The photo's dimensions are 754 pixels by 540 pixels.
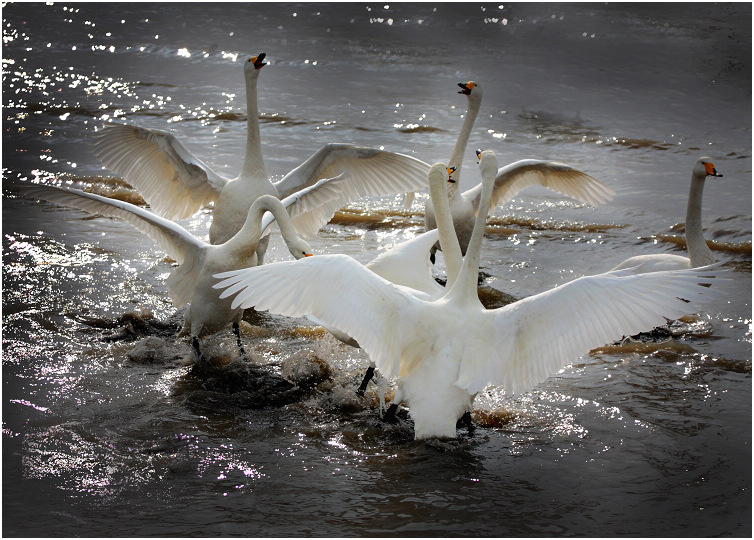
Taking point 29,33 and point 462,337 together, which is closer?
point 462,337

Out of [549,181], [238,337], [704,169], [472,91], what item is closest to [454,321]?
[238,337]

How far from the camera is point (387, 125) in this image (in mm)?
14281

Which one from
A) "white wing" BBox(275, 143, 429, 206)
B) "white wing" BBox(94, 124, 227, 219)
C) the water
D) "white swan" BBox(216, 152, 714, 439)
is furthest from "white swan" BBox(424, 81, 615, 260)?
"white swan" BBox(216, 152, 714, 439)

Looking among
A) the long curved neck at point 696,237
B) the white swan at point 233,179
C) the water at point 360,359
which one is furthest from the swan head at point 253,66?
the long curved neck at point 696,237

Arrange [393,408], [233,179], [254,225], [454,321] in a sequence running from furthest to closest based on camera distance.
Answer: [233,179], [254,225], [393,408], [454,321]

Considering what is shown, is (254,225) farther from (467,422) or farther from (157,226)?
(467,422)

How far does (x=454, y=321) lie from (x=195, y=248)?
222cm

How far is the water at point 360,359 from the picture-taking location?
4.40 meters

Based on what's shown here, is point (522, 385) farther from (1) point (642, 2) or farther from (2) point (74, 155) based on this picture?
(1) point (642, 2)

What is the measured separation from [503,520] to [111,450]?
7.11ft

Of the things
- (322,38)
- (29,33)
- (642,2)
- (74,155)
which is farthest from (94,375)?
(642,2)

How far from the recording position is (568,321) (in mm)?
4840

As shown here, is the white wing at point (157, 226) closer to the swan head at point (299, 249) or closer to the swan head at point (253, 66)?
the swan head at point (299, 249)

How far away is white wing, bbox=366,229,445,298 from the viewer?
5.99 meters
